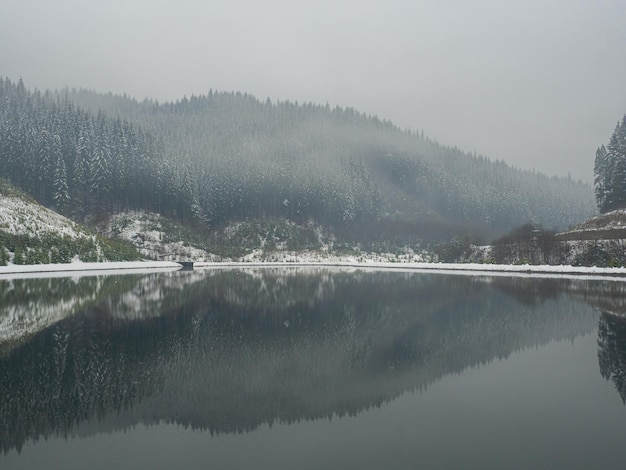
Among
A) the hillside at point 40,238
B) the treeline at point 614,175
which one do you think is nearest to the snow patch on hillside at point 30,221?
the hillside at point 40,238

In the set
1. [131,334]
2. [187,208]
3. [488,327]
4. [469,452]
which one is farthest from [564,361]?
[187,208]

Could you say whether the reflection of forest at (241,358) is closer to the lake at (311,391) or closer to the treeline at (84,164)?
the lake at (311,391)

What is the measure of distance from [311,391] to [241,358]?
13.2ft

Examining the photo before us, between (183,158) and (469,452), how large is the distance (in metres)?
143

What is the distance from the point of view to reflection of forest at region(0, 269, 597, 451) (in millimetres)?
10297

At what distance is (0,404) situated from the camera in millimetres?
10336

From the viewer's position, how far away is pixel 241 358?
49.3 feet

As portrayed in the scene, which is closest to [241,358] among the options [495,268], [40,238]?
[40,238]

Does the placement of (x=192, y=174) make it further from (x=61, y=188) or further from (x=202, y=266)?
(x=202, y=266)

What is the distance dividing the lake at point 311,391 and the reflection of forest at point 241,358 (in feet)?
0.23

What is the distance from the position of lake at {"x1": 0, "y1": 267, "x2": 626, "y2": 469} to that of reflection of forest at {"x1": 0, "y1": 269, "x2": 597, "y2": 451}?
0.23ft

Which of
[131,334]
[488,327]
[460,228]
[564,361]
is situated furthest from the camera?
[460,228]

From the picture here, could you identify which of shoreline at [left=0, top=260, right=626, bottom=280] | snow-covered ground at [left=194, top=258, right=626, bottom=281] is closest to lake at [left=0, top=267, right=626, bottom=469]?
shoreline at [left=0, top=260, right=626, bottom=280]

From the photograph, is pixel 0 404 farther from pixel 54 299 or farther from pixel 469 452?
pixel 54 299
